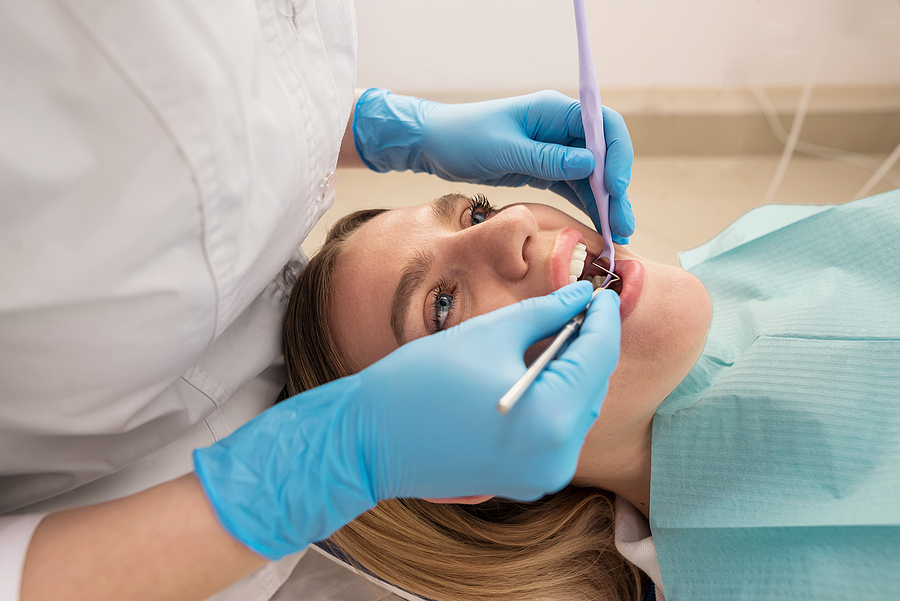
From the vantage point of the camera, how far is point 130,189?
0.63 m

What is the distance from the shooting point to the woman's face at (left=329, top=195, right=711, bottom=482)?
90 cm

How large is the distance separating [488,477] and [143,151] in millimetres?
574

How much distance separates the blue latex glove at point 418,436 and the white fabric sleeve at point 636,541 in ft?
1.31

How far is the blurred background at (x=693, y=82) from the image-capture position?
1.98m

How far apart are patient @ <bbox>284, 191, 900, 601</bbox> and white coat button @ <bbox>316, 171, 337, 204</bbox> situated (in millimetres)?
129

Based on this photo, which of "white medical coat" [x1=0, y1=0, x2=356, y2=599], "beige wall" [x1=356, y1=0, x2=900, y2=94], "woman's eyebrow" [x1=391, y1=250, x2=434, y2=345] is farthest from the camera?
"beige wall" [x1=356, y1=0, x2=900, y2=94]

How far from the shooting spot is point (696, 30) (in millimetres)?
2018

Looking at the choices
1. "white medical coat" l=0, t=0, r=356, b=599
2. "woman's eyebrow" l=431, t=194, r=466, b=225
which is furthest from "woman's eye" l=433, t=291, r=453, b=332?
"white medical coat" l=0, t=0, r=356, b=599

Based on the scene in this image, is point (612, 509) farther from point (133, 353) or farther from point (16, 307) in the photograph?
point (16, 307)

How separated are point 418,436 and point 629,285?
441 millimetres

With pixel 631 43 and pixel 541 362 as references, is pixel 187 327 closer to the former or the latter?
pixel 541 362

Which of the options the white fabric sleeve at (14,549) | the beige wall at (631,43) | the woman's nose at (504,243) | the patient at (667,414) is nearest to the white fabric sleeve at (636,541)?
the patient at (667,414)

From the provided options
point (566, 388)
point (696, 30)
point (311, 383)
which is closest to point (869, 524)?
point (566, 388)

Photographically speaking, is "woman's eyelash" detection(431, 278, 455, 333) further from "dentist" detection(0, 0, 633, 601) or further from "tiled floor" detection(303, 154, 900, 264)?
"tiled floor" detection(303, 154, 900, 264)
